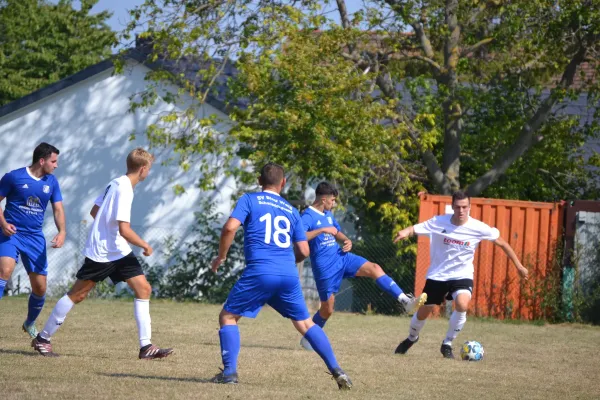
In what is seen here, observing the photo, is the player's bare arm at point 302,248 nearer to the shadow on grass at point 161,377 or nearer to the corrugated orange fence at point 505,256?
the shadow on grass at point 161,377

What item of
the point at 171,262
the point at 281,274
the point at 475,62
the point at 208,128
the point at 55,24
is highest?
the point at 55,24

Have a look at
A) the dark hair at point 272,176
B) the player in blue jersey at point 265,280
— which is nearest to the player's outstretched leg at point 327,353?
the player in blue jersey at point 265,280

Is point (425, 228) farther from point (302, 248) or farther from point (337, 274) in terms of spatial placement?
point (302, 248)

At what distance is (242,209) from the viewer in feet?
22.6

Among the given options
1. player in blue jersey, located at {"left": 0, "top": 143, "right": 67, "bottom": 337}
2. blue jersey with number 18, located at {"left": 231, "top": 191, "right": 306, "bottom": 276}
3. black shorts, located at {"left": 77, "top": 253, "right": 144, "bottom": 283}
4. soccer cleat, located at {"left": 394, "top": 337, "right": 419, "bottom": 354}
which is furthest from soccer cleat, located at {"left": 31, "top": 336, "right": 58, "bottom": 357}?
soccer cleat, located at {"left": 394, "top": 337, "right": 419, "bottom": 354}

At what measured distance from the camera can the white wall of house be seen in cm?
2088

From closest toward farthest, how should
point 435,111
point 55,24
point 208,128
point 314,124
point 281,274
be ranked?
point 281,274 < point 314,124 < point 208,128 < point 435,111 < point 55,24

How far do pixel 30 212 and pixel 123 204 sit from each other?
179 centimetres

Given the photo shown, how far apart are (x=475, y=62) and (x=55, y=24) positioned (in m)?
21.5

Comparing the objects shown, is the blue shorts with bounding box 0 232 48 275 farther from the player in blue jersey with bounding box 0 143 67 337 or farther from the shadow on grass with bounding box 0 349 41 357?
the shadow on grass with bounding box 0 349 41 357

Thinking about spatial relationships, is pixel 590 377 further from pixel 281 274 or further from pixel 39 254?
pixel 39 254

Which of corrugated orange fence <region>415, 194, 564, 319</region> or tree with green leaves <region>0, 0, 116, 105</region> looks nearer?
corrugated orange fence <region>415, 194, 564, 319</region>

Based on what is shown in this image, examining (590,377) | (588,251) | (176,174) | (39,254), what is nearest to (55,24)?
(176,174)

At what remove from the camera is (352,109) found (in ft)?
53.7
